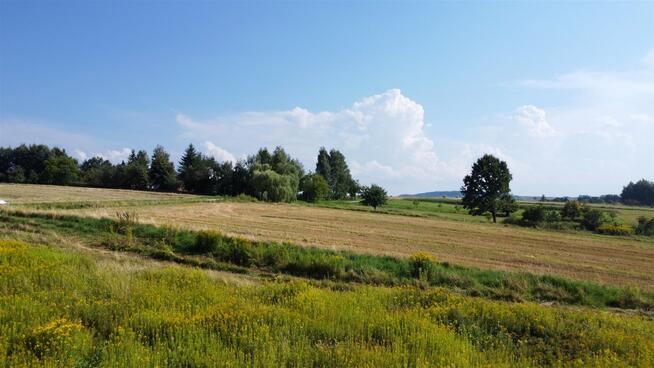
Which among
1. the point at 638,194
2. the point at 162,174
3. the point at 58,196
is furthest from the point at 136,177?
the point at 638,194

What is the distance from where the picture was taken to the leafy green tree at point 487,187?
183 ft

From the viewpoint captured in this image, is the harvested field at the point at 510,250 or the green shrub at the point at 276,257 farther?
the harvested field at the point at 510,250

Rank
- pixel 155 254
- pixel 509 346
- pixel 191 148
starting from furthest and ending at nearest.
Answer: pixel 191 148 → pixel 155 254 → pixel 509 346

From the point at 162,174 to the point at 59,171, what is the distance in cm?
2878

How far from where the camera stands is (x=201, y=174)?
266 ft

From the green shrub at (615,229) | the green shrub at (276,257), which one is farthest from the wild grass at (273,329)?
the green shrub at (615,229)

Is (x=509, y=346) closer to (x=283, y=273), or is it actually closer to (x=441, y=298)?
(x=441, y=298)

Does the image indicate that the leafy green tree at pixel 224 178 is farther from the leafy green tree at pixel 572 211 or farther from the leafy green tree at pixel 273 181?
the leafy green tree at pixel 572 211

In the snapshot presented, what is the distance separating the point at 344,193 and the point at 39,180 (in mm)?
74247

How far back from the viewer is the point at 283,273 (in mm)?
14250

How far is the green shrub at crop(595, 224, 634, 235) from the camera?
38844 millimetres

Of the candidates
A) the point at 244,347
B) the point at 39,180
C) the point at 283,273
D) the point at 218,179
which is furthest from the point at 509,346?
the point at 39,180

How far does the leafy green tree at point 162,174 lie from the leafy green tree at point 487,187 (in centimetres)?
5838

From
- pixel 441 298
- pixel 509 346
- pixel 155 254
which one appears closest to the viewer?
pixel 509 346
